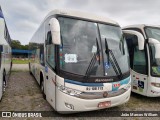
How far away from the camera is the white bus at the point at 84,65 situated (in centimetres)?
421

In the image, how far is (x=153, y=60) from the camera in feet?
19.8

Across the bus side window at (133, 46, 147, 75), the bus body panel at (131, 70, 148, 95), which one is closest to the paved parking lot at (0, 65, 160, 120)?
the bus body panel at (131, 70, 148, 95)

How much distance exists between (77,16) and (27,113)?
10.2ft

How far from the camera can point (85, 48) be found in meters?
4.59

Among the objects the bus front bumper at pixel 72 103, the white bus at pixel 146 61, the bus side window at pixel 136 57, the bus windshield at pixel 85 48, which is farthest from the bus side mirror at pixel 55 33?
the bus side window at pixel 136 57

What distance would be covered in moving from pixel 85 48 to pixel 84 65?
50 cm

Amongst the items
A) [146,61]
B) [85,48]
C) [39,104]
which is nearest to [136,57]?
[146,61]

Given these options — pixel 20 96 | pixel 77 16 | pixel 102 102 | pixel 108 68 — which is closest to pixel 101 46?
pixel 108 68

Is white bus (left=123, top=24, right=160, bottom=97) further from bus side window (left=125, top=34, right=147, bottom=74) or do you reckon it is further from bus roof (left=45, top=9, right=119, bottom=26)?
bus roof (left=45, top=9, right=119, bottom=26)

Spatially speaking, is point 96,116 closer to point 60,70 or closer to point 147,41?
point 60,70

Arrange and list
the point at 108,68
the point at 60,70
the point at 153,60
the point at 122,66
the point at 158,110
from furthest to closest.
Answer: the point at 153,60 < the point at 158,110 < the point at 122,66 < the point at 108,68 < the point at 60,70

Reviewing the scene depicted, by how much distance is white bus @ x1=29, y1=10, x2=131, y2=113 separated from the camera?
421cm

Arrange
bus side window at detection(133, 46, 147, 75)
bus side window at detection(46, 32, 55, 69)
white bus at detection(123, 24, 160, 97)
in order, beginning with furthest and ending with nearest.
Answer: bus side window at detection(133, 46, 147, 75) → white bus at detection(123, 24, 160, 97) → bus side window at detection(46, 32, 55, 69)

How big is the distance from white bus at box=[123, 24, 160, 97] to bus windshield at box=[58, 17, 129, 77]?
1.42 metres
